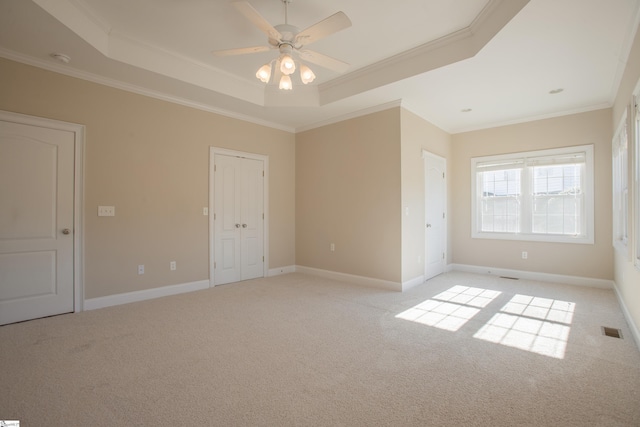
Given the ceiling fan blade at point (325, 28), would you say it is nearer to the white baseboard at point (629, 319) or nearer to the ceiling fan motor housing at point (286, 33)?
the ceiling fan motor housing at point (286, 33)

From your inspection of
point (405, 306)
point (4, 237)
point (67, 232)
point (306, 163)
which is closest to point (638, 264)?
point (405, 306)

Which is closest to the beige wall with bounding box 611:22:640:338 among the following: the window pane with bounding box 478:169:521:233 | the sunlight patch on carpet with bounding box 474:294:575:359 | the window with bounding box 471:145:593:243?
the sunlight patch on carpet with bounding box 474:294:575:359

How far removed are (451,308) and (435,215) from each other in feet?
7.14

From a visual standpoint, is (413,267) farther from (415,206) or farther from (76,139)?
(76,139)

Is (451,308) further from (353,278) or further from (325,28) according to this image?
(325,28)

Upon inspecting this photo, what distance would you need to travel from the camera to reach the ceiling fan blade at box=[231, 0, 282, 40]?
2182mm

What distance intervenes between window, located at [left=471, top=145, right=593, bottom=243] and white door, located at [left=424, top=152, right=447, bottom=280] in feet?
2.14

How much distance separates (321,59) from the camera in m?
2.96

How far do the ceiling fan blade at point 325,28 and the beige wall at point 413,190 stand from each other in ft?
7.73

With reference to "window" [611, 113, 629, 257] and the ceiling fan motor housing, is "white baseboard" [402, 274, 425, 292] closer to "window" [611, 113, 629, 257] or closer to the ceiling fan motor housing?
"window" [611, 113, 629, 257]

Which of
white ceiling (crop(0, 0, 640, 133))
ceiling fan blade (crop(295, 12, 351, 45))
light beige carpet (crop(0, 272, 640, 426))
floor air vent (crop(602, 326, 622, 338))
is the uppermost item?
white ceiling (crop(0, 0, 640, 133))

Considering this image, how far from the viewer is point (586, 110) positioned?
472cm

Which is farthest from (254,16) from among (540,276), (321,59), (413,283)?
(540,276)

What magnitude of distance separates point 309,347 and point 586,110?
5.42m
